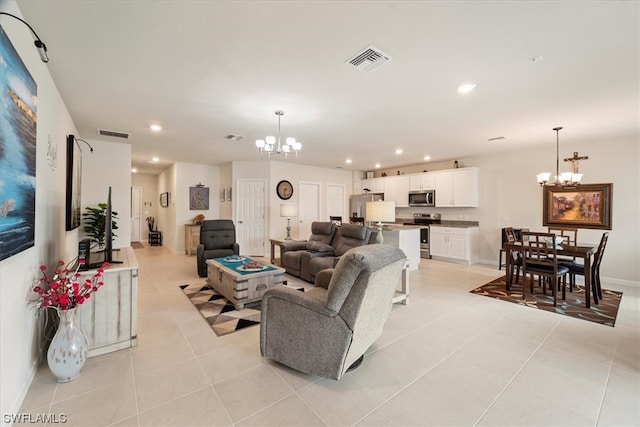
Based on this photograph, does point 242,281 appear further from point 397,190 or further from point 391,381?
point 397,190

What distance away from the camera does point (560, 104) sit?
132 inches

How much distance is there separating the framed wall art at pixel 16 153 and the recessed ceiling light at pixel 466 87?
3.44 metres

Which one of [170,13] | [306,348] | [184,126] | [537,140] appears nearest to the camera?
[170,13]

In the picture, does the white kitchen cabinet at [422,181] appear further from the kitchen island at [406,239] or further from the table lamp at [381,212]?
the table lamp at [381,212]

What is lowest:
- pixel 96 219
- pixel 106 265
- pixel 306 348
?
pixel 306 348

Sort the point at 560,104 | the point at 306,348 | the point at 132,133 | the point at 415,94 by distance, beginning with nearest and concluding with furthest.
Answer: the point at 306,348 < the point at 415,94 < the point at 560,104 < the point at 132,133

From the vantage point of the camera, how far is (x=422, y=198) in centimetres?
736

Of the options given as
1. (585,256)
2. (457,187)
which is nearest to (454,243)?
(457,187)

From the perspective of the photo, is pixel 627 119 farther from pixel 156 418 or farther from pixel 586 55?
pixel 156 418

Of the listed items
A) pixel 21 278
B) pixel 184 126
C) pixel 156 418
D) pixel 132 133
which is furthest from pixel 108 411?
pixel 132 133

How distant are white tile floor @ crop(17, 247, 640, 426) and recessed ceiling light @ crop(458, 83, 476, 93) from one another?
2560 millimetres

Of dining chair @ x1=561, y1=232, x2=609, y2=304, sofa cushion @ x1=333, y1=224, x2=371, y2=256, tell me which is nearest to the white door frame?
sofa cushion @ x1=333, y1=224, x2=371, y2=256

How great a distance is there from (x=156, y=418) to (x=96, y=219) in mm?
4119

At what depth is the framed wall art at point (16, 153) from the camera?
4.67 feet
